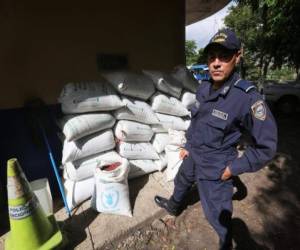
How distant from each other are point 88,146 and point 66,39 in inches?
47.8

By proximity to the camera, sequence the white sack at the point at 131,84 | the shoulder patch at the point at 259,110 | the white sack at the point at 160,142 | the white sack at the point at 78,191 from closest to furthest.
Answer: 1. the shoulder patch at the point at 259,110
2. the white sack at the point at 78,191
3. the white sack at the point at 131,84
4. the white sack at the point at 160,142

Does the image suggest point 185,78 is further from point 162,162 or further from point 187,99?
point 162,162

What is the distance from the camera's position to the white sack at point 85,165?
225 cm

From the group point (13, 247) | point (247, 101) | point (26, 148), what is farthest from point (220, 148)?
point (26, 148)

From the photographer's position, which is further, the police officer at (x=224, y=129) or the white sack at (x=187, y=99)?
the white sack at (x=187, y=99)

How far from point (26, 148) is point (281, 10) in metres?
6.79

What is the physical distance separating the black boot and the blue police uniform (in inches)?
19.8

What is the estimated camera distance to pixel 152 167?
109 inches

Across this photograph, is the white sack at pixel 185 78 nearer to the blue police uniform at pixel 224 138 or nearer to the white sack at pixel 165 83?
the white sack at pixel 165 83

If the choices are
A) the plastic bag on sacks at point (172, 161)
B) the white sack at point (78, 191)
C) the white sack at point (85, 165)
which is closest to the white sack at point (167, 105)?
the plastic bag on sacks at point (172, 161)

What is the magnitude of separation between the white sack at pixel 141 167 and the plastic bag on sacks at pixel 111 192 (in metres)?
0.40

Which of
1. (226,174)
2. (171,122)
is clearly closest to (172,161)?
(171,122)

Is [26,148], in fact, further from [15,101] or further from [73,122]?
[73,122]

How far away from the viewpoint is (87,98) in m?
2.18
